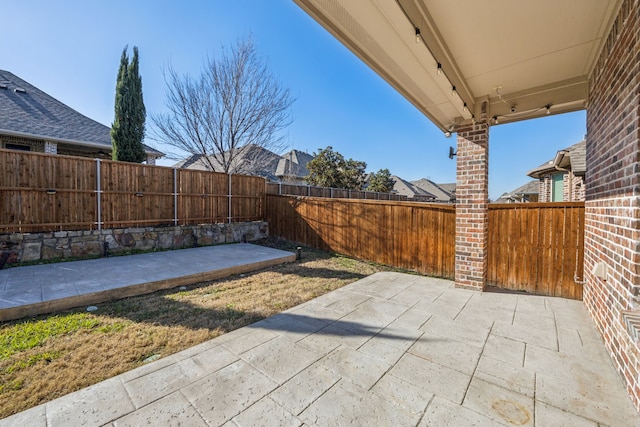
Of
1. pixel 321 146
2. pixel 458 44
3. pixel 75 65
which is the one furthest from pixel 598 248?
pixel 321 146

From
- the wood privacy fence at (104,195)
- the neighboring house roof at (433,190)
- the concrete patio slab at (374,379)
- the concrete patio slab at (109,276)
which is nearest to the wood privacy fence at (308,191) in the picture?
the wood privacy fence at (104,195)

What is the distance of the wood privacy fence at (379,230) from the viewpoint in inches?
200

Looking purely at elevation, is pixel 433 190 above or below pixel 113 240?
above

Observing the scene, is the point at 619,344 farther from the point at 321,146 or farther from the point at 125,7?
the point at 321,146

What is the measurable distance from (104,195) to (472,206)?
789 centimetres

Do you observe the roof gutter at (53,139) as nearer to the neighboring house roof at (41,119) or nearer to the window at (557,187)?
the neighboring house roof at (41,119)

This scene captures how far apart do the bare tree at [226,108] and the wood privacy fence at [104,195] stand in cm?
338

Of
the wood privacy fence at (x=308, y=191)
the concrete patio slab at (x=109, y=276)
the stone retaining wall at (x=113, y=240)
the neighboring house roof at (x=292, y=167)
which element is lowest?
the concrete patio slab at (x=109, y=276)

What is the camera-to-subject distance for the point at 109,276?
438cm

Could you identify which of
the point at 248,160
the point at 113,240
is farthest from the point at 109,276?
the point at 248,160

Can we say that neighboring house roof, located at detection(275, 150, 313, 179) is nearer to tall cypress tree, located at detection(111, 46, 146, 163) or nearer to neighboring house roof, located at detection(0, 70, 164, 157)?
neighboring house roof, located at detection(0, 70, 164, 157)

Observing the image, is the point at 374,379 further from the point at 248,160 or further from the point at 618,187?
the point at 248,160

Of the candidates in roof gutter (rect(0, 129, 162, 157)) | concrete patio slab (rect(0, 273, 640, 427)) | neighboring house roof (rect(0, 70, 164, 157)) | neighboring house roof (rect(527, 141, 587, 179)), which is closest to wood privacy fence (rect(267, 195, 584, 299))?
concrete patio slab (rect(0, 273, 640, 427))

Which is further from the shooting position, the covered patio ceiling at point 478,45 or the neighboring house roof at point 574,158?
the neighboring house roof at point 574,158
